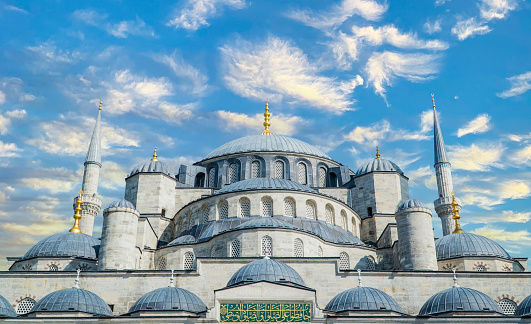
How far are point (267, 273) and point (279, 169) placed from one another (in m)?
12.8

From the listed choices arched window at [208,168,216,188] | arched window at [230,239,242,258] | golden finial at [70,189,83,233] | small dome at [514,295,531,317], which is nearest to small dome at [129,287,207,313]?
arched window at [230,239,242,258]

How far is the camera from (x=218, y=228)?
78.6 ft

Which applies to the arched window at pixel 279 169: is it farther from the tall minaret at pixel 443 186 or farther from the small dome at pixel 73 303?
the small dome at pixel 73 303

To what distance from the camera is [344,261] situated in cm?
2350

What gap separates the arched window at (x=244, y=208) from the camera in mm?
25031

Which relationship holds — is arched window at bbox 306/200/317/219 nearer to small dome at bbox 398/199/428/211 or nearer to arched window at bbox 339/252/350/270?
arched window at bbox 339/252/350/270

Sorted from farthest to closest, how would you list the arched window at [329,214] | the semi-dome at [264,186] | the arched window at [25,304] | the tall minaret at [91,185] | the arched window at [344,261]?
the tall minaret at [91,185]
the arched window at [329,214]
the semi-dome at [264,186]
the arched window at [344,261]
the arched window at [25,304]

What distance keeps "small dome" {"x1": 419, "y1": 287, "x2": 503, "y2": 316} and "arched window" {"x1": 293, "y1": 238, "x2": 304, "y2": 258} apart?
197 inches

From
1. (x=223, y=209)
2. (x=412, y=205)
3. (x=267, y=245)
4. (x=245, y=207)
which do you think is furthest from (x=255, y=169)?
(x=412, y=205)

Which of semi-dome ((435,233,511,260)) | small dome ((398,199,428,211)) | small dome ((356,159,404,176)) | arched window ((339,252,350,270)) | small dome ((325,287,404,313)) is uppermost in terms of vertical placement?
small dome ((356,159,404,176))

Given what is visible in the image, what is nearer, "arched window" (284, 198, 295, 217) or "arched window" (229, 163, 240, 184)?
"arched window" (284, 198, 295, 217)

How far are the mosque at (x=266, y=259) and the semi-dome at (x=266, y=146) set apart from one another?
0.98 meters

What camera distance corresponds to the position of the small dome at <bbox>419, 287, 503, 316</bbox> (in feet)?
58.8

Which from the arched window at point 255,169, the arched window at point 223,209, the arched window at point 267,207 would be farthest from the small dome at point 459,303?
the arched window at point 255,169
